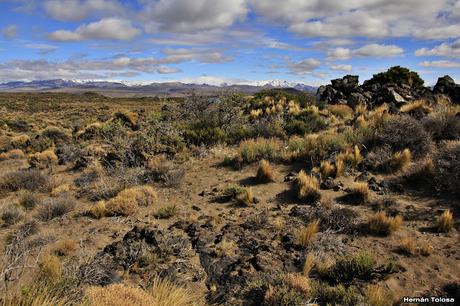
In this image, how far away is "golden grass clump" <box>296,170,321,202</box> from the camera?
816 cm

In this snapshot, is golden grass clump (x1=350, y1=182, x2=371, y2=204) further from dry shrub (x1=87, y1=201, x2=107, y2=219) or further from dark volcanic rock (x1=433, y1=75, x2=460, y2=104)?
dark volcanic rock (x1=433, y1=75, x2=460, y2=104)

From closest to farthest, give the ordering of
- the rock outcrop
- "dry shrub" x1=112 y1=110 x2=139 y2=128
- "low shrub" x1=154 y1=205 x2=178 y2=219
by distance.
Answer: "low shrub" x1=154 y1=205 x2=178 y2=219, the rock outcrop, "dry shrub" x1=112 y1=110 x2=139 y2=128

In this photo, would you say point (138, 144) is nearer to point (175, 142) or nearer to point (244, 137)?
point (175, 142)

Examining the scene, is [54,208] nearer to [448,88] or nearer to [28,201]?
[28,201]

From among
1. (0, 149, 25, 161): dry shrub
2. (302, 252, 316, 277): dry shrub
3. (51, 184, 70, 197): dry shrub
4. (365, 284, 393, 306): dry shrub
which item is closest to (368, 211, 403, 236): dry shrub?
(302, 252, 316, 277): dry shrub

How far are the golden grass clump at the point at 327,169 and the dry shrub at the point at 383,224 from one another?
246 cm

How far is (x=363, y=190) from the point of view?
25.9ft

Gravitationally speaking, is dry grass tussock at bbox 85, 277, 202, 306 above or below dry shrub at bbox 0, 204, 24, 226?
above

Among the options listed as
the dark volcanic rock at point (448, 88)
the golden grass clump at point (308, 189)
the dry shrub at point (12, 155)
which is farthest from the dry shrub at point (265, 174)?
the dark volcanic rock at point (448, 88)

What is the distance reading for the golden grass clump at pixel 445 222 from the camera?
6406 millimetres

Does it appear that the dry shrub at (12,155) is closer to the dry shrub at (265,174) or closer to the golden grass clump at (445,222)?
the dry shrub at (265,174)

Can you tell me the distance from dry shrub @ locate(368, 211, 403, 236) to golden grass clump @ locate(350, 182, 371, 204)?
1088 millimetres

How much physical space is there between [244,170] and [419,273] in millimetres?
5908

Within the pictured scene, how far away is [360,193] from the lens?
7.91 metres
